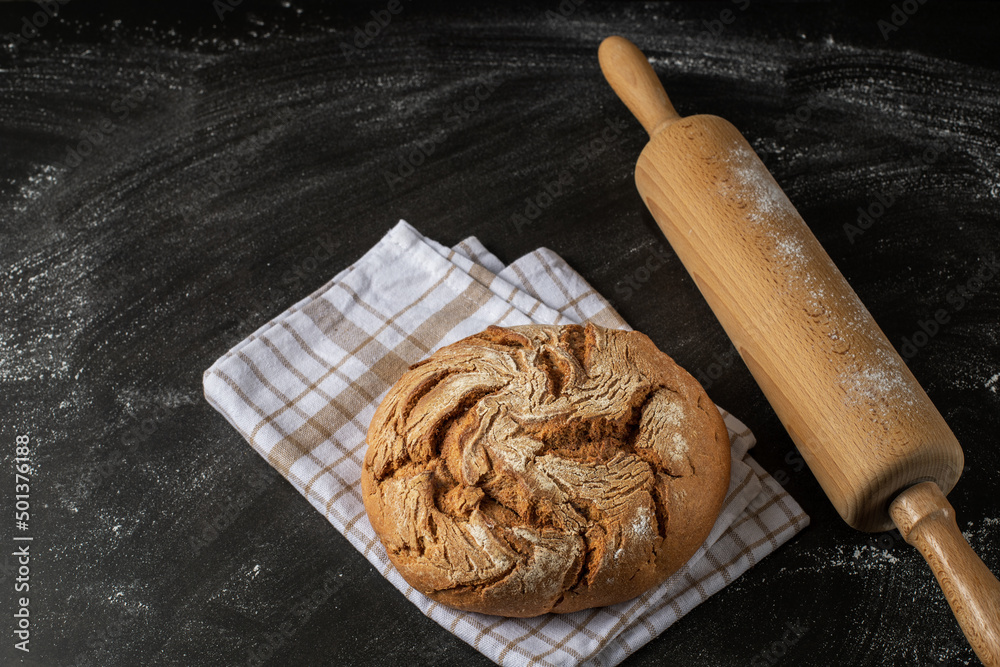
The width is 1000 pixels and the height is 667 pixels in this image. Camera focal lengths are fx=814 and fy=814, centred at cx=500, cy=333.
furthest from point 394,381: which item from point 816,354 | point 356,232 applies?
point 816,354

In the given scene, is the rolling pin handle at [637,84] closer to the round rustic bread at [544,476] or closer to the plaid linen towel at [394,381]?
the plaid linen towel at [394,381]

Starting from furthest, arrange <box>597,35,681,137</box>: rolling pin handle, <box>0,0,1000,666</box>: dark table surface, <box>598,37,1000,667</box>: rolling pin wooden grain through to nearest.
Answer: <box>597,35,681,137</box>: rolling pin handle < <box>0,0,1000,666</box>: dark table surface < <box>598,37,1000,667</box>: rolling pin wooden grain

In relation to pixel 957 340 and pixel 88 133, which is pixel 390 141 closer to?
pixel 88 133

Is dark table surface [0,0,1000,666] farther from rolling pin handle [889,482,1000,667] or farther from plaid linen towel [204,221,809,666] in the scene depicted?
rolling pin handle [889,482,1000,667]

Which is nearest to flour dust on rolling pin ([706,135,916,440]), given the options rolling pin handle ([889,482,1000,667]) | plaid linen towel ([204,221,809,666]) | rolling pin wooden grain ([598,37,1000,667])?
rolling pin wooden grain ([598,37,1000,667])

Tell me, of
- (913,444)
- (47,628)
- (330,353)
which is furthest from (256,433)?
(913,444)

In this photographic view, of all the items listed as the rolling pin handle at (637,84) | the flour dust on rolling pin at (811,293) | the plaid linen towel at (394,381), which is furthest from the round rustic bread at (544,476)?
the rolling pin handle at (637,84)
